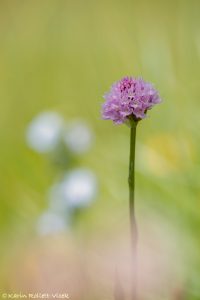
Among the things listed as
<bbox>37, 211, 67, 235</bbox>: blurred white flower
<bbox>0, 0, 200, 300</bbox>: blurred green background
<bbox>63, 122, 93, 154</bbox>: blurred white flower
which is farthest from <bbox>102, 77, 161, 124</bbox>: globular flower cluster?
<bbox>63, 122, 93, 154</bbox>: blurred white flower

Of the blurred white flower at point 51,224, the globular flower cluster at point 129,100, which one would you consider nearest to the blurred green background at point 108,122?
the blurred white flower at point 51,224

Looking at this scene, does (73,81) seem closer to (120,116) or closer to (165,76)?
(165,76)

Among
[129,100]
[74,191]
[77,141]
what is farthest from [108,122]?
[129,100]

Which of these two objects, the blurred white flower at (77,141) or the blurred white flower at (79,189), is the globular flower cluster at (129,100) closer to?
the blurred white flower at (79,189)

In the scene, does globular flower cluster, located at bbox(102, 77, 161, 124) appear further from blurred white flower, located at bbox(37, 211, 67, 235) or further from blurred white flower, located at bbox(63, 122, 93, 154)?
blurred white flower, located at bbox(63, 122, 93, 154)

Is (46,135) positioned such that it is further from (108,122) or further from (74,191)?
(108,122)

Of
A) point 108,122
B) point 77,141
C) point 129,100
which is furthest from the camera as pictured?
point 108,122
